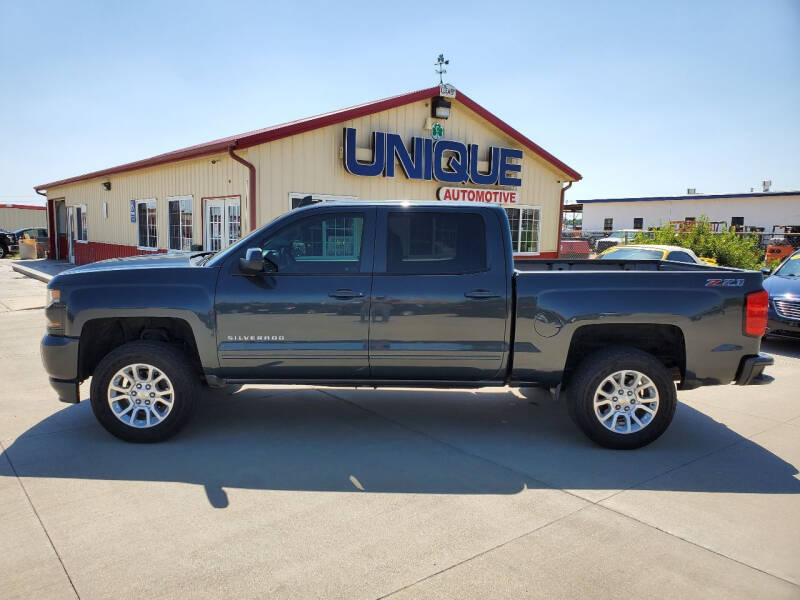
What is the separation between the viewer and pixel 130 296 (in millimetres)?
4496

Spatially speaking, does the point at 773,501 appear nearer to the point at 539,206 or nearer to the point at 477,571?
the point at 477,571

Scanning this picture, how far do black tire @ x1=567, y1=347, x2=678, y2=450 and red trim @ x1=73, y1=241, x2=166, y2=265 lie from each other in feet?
46.8

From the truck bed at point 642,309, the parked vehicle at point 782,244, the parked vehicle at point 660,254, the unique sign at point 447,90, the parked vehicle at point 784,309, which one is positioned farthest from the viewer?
the parked vehicle at point 782,244

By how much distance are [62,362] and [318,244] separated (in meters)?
2.18

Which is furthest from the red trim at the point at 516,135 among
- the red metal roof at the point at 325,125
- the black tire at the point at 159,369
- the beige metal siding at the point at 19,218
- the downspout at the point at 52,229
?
the beige metal siding at the point at 19,218

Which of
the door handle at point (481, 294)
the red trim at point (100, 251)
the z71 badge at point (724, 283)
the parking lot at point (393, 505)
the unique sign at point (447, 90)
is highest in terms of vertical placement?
the unique sign at point (447, 90)

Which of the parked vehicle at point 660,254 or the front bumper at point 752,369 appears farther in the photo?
the parked vehicle at point 660,254

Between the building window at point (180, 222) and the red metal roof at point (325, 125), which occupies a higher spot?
the red metal roof at point (325, 125)

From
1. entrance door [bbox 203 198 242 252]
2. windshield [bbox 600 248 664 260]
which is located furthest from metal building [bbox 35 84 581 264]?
windshield [bbox 600 248 664 260]

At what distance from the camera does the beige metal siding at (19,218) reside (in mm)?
41219

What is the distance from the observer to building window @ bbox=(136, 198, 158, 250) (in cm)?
1692

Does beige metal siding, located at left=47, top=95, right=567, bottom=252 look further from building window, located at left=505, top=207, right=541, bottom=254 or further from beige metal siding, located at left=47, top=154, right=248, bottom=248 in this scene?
building window, located at left=505, top=207, right=541, bottom=254

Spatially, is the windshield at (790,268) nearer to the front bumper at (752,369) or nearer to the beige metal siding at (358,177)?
the front bumper at (752,369)

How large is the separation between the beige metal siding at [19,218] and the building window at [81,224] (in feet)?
75.9
